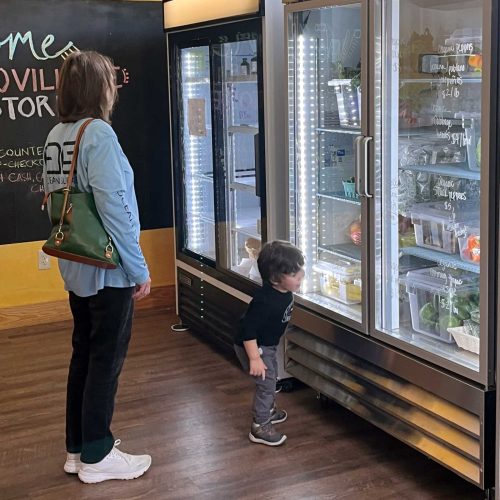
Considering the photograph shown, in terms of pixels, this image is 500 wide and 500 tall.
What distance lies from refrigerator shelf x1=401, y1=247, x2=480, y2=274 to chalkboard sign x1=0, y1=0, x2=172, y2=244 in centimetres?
289

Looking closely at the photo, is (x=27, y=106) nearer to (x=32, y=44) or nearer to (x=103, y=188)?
(x=32, y=44)

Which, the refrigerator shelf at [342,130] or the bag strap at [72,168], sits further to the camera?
the refrigerator shelf at [342,130]

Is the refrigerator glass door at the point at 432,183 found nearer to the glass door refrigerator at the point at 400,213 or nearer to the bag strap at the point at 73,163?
the glass door refrigerator at the point at 400,213

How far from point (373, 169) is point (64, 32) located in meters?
3.02

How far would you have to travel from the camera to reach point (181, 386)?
458 cm

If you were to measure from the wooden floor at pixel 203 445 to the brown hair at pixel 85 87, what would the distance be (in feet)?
4.79

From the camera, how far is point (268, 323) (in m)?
3.68

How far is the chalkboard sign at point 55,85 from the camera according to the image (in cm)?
562

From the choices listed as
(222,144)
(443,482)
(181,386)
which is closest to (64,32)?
(222,144)

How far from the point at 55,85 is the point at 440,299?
10.8 feet

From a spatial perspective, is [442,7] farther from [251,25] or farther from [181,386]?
[181,386]

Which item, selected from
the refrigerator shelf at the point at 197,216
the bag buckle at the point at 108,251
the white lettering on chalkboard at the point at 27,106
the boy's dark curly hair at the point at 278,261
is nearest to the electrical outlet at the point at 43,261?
the white lettering on chalkboard at the point at 27,106

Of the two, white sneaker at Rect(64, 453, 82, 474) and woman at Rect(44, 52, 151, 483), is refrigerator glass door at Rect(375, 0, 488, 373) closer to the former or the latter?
woman at Rect(44, 52, 151, 483)

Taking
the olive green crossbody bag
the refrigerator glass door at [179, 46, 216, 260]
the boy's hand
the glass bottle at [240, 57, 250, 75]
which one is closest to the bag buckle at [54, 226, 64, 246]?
the olive green crossbody bag
